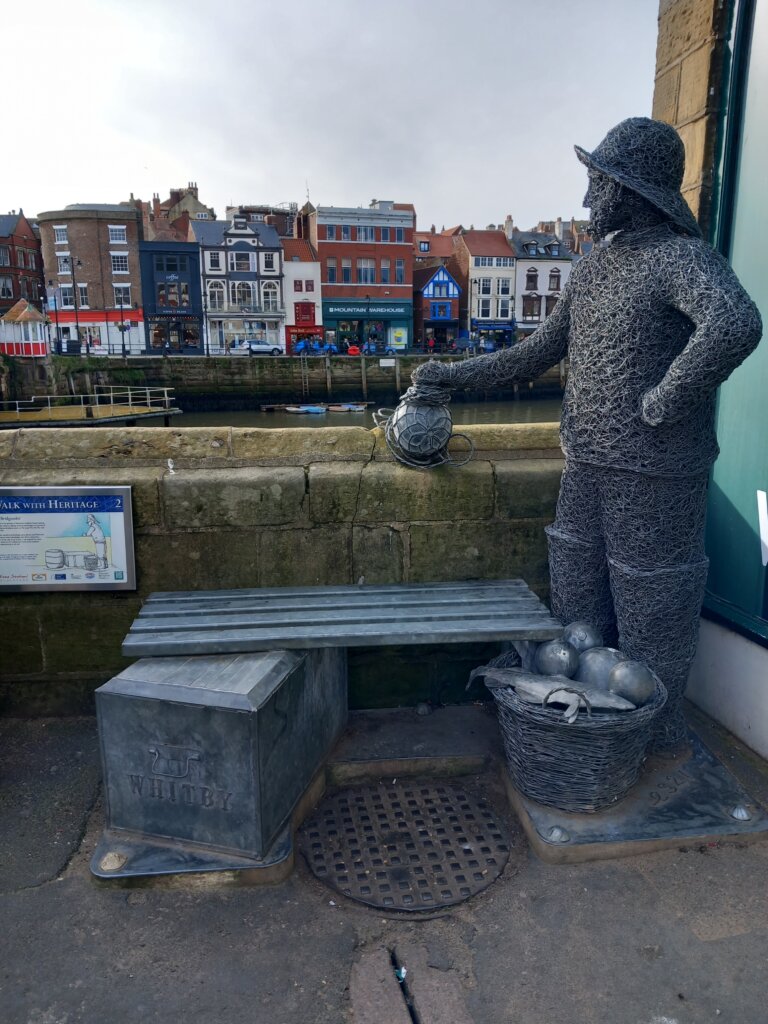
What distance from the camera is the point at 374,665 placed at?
12.4ft

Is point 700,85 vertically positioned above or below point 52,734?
above

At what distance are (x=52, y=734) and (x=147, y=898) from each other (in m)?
1.29

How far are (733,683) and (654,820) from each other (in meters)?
0.99

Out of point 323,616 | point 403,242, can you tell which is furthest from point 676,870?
point 403,242

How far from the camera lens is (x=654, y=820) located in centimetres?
288

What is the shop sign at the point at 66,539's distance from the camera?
11.4ft

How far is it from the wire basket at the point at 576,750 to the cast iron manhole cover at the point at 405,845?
28cm

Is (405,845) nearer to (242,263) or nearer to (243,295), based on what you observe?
(243,295)

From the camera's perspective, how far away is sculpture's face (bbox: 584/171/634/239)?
283 centimetres

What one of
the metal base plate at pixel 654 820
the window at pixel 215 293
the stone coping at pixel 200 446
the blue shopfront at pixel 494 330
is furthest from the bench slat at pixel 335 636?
the blue shopfront at pixel 494 330

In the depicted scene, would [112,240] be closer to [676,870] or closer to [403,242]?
[403,242]

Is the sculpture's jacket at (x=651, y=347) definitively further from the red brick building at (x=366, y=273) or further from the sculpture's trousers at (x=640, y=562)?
the red brick building at (x=366, y=273)

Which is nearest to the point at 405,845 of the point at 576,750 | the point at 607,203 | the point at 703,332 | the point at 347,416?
the point at 576,750

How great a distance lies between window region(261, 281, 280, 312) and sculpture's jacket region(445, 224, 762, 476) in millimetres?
47518
